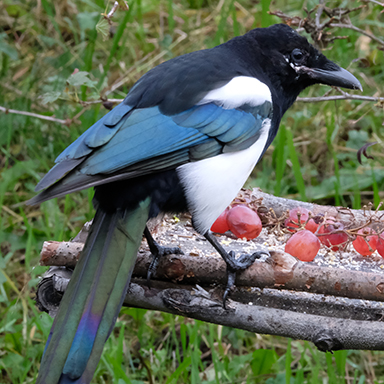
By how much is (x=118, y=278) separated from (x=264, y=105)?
69 centimetres

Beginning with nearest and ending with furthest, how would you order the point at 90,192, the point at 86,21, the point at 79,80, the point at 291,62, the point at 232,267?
the point at 232,267
the point at 291,62
the point at 79,80
the point at 90,192
the point at 86,21

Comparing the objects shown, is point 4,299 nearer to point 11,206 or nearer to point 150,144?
point 11,206

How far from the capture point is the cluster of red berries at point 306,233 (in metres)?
1.47

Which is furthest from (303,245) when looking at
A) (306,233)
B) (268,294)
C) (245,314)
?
(245,314)

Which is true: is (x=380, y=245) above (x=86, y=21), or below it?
below

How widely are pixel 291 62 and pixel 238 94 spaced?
28 cm

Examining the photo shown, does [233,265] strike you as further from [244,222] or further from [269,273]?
[244,222]

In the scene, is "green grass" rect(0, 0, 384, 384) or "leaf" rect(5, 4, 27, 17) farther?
"leaf" rect(5, 4, 27, 17)

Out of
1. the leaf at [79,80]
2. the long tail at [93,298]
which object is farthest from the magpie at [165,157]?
the leaf at [79,80]

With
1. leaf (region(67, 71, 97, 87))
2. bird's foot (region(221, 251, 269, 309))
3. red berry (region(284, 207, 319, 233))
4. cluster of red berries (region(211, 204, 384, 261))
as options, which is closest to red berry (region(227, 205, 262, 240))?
cluster of red berries (region(211, 204, 384, 261))

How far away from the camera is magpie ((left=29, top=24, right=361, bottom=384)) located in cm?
122

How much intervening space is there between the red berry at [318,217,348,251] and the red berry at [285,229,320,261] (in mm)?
117

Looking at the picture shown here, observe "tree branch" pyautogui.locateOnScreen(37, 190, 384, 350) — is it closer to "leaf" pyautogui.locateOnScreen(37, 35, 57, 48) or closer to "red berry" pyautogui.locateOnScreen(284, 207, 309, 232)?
"red berry" pyautogui.locateOnScreen(284, 207, 309, 232)

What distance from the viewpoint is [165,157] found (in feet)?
4.79
